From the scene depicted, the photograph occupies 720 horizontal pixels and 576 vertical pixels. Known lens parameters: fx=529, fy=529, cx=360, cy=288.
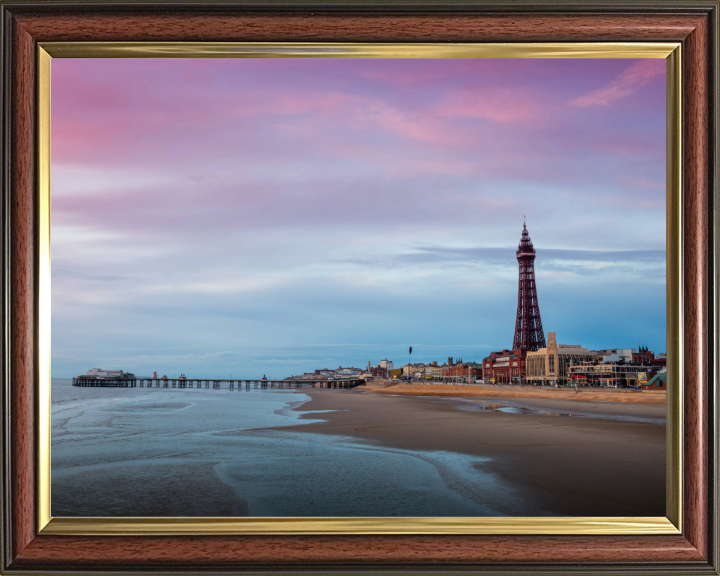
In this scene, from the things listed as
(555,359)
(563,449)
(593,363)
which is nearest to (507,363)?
(555,359)

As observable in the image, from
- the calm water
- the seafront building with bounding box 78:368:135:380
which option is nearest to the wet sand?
the calm water

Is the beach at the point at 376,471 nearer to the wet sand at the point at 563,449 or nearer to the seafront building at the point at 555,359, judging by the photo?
the wet sand at the point at 563,449

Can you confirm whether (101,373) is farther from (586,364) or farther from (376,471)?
(586,364)

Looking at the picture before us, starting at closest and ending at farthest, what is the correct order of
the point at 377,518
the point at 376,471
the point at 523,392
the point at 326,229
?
the point at 377,518
the point at 326,229
the point at 376,471
the point at 523,392

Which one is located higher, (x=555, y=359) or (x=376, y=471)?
(x=555, y=359)

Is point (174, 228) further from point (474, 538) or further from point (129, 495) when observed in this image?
point (129, 495)

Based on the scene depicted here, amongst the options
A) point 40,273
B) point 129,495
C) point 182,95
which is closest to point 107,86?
point 182,95

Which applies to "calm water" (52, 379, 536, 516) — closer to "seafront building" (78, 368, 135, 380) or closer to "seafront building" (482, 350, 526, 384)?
"seafront building" (78, 368, 135, 380)
